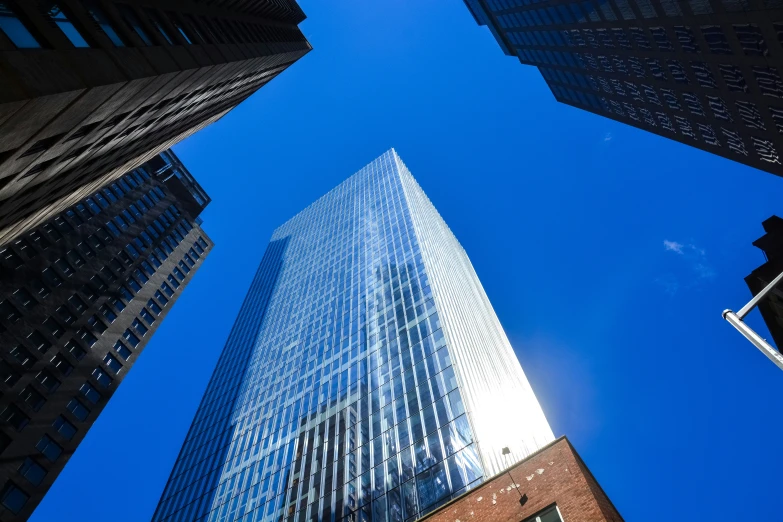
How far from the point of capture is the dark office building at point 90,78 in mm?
13656

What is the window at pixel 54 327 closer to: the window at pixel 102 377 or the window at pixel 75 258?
the window at pixel 102 377

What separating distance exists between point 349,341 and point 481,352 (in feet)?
62.8

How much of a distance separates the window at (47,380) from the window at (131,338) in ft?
44.9

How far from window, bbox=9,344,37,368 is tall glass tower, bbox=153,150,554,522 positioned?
26.4 metres

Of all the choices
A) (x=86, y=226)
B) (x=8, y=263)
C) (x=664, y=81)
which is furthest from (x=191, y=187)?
(x=664, y=81)

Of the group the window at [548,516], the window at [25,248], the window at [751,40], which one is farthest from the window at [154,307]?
the window at [751,40]

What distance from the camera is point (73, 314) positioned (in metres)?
56.2

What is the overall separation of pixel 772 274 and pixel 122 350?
65564mm

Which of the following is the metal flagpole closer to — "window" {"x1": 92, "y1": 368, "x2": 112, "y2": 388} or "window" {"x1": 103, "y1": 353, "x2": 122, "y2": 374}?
"window" {"x1": 92, "y1": 368, "x2": 112, "y2": 388}

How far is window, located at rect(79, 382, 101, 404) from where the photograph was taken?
53125 mm

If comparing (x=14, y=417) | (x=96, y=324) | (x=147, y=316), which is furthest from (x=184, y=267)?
(x=14, y=417)

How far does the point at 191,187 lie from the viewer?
3772 inches

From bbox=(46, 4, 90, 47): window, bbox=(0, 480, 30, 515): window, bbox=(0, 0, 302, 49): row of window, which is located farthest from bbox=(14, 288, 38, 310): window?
bbox=(46, 4, 90, 47): window

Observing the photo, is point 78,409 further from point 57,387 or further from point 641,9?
point 641,9
